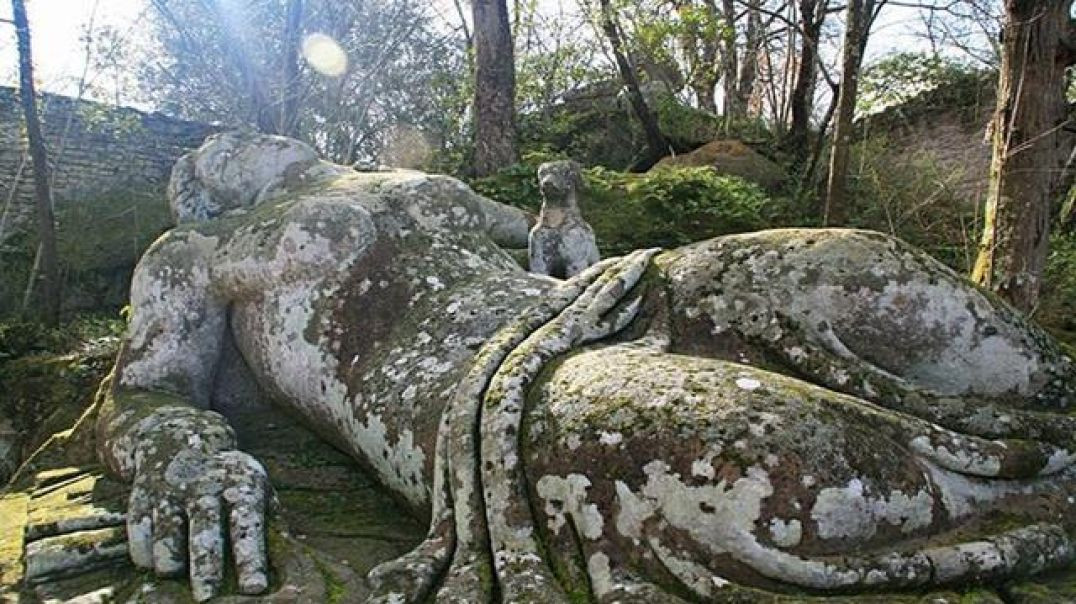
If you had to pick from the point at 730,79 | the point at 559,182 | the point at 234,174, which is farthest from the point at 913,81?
the point at 234,174

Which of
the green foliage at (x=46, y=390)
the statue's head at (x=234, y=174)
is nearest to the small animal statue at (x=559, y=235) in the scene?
the statue's head at (x=234, y=174)

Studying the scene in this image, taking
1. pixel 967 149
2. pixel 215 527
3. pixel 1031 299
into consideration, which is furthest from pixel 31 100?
pixel 967 149

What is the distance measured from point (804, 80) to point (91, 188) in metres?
11.0

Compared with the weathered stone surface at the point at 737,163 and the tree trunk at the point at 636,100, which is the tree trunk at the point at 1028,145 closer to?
the weathered stone surface at the point at 737,163

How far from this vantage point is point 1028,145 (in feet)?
17.7

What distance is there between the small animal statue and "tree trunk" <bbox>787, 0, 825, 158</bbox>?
24.6ft

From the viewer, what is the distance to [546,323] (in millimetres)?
2576

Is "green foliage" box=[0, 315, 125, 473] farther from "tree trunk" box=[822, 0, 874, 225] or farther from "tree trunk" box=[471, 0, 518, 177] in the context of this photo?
"tree trunk" box=[822, 0, 874, 225]

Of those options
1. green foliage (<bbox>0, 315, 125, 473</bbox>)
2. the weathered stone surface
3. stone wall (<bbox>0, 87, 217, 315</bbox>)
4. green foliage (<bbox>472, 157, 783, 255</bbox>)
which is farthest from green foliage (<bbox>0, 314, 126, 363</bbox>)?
the weathered stone surface

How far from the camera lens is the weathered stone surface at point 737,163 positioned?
11.2 meters

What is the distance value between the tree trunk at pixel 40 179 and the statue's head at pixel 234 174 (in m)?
7.48

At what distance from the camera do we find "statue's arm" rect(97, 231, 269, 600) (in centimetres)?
241

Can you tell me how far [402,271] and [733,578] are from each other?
190 cm

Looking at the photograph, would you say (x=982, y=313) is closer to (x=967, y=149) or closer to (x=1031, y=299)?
(x=1031, y=299)
